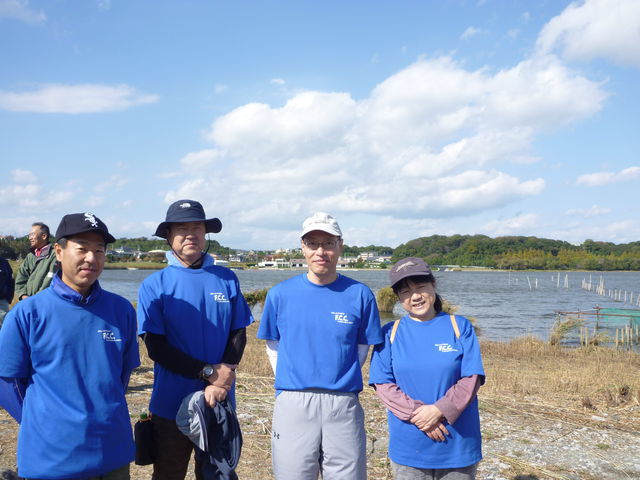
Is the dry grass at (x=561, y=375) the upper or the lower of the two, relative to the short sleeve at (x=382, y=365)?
lower

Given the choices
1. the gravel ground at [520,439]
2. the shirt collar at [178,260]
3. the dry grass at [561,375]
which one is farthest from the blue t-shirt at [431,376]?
the dry grass at [561,375]

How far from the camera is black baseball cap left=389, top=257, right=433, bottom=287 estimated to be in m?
3.40

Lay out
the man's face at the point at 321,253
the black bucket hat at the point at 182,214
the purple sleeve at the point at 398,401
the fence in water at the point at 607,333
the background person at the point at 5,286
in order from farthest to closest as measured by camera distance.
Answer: the fence in water at the point at 607,333, the background person at the point at 5,286, the black bucket hat at the point at 182,214, the man's face at the point at 321,253, the purple sleeve at the point at 398,401

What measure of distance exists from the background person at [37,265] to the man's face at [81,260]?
15.8 ft

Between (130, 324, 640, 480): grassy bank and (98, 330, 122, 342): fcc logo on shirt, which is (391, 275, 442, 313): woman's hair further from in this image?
(130, 324, 640, 480): grassy bank

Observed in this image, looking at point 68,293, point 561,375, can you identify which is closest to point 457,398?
point 68,293

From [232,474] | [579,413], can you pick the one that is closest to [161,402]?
[232,474]

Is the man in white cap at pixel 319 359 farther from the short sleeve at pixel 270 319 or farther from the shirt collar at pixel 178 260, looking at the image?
the shirt collar at pixel 178 260

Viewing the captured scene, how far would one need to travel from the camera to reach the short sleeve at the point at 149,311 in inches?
133

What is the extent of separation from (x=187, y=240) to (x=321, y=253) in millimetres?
947

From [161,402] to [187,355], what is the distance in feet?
1.28

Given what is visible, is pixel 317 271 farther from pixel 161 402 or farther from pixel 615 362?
pixel 615 362

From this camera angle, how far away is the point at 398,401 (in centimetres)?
326

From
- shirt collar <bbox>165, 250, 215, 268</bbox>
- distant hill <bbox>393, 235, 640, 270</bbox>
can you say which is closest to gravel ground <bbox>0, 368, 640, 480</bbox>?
shirt collar <bbox>165, 250, 215, 268</bbox>
